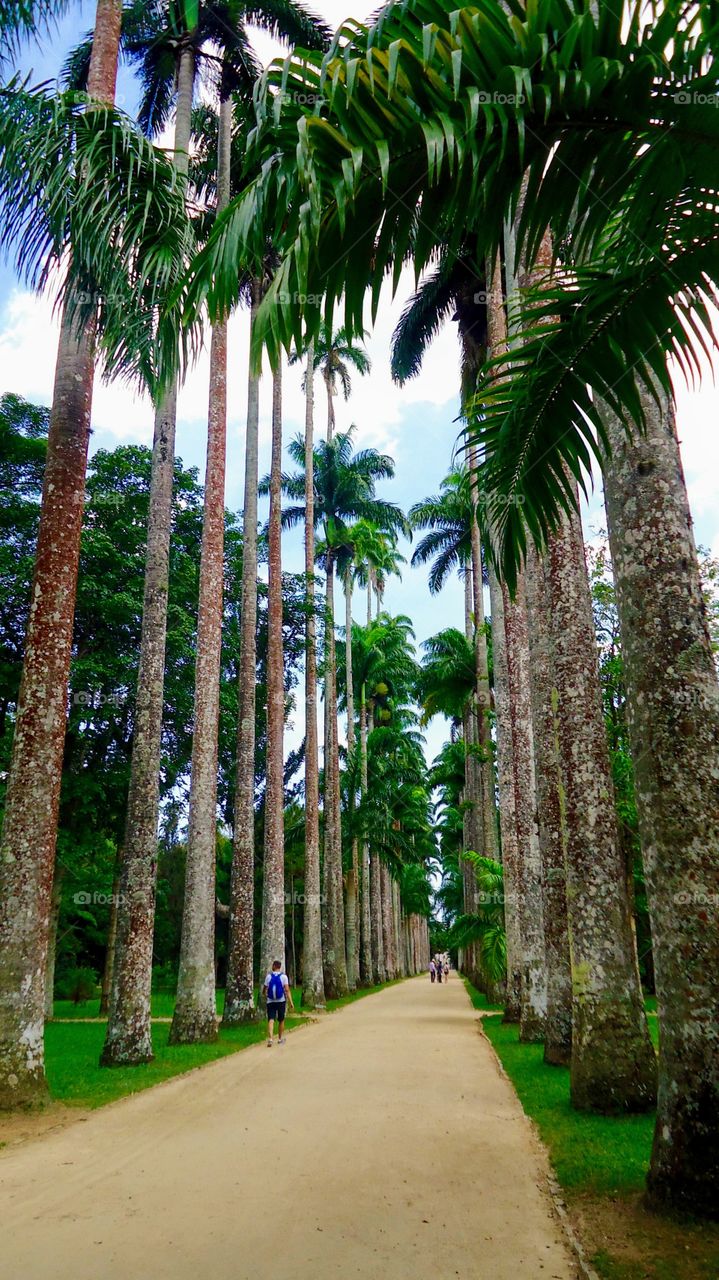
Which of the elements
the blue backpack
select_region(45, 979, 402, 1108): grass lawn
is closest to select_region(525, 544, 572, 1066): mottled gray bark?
select_region(45, 979, 402, 1108): grass lawn

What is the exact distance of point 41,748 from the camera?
9117mm

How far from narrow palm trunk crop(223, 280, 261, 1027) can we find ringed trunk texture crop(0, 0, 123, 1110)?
8604 mm

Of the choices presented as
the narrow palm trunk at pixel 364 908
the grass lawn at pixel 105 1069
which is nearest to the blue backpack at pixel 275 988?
the grass lawn at pixel 105 1069

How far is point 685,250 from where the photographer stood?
349cm

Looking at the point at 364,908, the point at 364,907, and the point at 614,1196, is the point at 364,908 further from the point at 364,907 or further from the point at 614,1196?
the point at 614,1196

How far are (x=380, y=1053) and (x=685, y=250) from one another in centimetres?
1313

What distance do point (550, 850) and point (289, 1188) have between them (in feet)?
20.7

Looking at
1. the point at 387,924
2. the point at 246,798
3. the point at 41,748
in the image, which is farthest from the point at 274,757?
the point at 387,924

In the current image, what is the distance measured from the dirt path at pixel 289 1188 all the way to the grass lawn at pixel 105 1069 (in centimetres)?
52

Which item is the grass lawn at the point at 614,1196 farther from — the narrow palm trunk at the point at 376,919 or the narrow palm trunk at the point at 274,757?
the narrow palm trunk at the point at 376,919

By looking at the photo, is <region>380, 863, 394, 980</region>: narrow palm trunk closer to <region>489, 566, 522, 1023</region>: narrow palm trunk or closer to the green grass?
<region>489, 566, 522, 1023</region>: narrow palm trunk

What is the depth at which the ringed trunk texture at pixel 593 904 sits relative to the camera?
24.2ft

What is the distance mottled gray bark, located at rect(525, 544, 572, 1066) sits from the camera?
10.3 meters

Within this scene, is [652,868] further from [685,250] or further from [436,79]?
[436,79]
